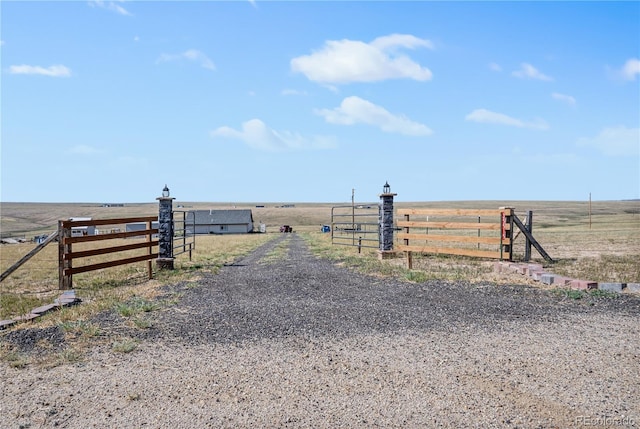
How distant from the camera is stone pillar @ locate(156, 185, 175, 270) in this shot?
14.6 meters

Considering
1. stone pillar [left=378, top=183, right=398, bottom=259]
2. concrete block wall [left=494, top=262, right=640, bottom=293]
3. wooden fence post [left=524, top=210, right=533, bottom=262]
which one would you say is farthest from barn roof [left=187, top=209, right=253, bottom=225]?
concrete block wall [left=494, top=262, right=640, bottom=293]

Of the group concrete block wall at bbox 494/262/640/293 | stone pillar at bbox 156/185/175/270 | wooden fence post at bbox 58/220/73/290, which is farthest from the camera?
stone pillar at bbox 156/185/175/270

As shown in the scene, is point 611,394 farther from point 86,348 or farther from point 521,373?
point 86,348

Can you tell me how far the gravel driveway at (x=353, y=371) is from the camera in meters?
3.97

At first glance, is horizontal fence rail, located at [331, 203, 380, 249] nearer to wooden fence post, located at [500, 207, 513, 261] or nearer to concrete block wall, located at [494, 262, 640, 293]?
wooden fence post, located at [500, 207, 513, 261]

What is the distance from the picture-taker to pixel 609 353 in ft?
18.2

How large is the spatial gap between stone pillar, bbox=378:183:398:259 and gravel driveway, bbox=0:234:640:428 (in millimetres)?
8474

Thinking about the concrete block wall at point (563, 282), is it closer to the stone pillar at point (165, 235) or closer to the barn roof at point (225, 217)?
the stone pillar at point (165, 235)

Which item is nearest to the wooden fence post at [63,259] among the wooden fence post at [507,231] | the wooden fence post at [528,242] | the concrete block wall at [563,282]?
the concrete block wall at [563,282]

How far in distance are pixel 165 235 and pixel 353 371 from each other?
11.1m

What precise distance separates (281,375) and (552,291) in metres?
6.74

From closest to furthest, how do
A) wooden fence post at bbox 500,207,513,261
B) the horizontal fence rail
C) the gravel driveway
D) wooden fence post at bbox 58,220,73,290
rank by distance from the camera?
the gravel driveway → wooden fence post at bbox 58,220,73,290 → wooden fence post at bbox 500,207,513,261 → the horizontal fence rail

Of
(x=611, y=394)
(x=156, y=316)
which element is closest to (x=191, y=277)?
(x=156, y=316)

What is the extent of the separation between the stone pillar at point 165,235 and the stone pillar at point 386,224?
Answer: 22.5 feet
